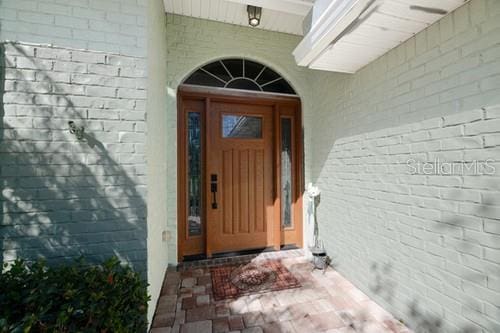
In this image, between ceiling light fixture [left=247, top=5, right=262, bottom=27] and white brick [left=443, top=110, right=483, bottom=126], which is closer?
white brick [left=443, top=110, right=483, bottom=126]

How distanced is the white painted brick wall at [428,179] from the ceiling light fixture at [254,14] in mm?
1273

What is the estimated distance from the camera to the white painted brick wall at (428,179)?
50.1 inches

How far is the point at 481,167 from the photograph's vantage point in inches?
50.6

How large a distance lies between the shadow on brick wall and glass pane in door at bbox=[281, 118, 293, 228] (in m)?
2.15

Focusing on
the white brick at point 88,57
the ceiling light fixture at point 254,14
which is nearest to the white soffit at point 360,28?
the ceiling light fixture at point 254,14

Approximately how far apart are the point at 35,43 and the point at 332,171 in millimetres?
2940

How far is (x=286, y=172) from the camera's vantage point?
333 centimetres

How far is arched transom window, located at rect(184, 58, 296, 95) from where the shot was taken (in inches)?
115

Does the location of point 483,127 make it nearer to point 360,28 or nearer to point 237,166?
point 360,28

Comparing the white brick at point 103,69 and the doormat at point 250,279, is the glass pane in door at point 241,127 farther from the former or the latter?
the doormat at point 250,279

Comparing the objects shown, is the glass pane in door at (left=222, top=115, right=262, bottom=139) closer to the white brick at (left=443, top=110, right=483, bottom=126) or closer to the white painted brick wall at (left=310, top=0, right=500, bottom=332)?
the white painted brick wall at (left=310, top=0, right=500, bottom=332)

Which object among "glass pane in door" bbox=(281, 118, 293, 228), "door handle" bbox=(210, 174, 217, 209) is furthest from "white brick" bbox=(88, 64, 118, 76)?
"glass pane in door" bbox=(281, 118, 293, 228)

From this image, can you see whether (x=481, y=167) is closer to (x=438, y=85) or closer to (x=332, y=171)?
(x=438, y=85)

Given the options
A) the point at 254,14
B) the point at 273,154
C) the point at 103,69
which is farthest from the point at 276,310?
the point at 254,14
